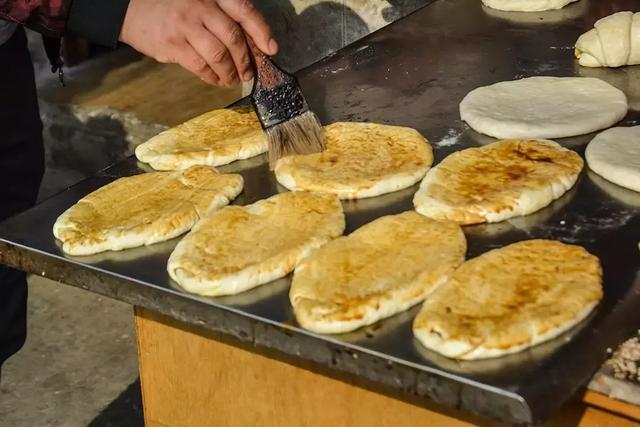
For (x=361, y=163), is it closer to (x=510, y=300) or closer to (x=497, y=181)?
(x=497, y=181)

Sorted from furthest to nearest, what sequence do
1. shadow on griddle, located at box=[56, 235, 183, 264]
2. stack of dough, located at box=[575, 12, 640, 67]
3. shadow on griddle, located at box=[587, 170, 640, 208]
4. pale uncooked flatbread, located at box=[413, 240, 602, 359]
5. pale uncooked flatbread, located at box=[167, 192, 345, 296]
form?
stack of dough, located at box=[575, 12, 640, 67] → shadow on griddle, located at box=[587, 170, 640, 208] → shadow on griddle, located at box=[56, 235, 183, 264] → pale uncooked flatbread, located at box=[167, 192, 345, 296] → pale uncooked flatbread, located at box=[413, 240, 602, 359]

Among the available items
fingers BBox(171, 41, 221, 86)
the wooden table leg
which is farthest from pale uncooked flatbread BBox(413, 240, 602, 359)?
fingers BBox(171, 41, 221, 86)

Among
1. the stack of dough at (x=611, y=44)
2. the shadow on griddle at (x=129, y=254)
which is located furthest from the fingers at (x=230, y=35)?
the stack of dough at (x=611, y=44)

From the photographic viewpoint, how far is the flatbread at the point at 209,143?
229cm

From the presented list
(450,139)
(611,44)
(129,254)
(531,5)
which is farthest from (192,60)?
(531,5)

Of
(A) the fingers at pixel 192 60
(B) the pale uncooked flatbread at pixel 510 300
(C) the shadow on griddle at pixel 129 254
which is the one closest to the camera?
(B) the pale uncooked flatbread at pixel 510 300

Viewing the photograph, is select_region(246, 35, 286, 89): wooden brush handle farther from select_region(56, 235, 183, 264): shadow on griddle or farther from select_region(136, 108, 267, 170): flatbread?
select_region(56, 235, 183, 264): shadow on griddle

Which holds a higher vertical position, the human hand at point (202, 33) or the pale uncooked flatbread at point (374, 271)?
the human hand at point (202, 33)

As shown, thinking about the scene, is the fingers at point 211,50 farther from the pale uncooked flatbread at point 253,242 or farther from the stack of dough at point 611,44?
the stack of dough at point 611,44

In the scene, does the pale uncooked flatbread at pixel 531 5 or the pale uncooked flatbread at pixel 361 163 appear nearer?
the pale uncooked flatbread at pixel 361 163

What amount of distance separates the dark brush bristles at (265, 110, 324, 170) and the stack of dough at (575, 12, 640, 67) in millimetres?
847

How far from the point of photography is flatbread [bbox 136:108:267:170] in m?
2.29

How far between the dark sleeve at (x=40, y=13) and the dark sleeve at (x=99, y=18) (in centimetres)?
2

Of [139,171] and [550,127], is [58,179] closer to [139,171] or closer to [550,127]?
[139,171]
